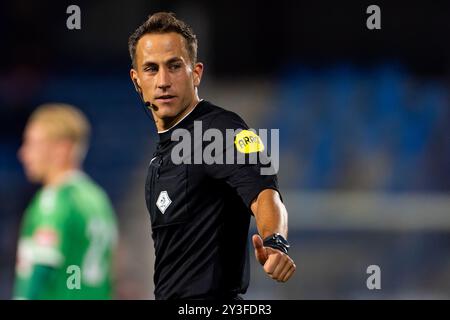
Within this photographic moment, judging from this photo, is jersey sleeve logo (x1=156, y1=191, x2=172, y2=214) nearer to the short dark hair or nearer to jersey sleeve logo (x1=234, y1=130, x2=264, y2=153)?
jersey sleeve logo (x1=234, y1=130, x2=264, y2=153)

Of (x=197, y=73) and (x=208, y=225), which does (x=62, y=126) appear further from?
(x=208, y=225)

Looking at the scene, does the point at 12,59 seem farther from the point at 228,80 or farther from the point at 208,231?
the point at 208,231

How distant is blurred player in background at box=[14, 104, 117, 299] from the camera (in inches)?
260

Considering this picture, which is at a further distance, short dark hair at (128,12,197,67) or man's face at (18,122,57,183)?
man's face at (18,122,57,183)

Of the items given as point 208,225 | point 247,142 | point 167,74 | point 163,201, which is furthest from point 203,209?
point 167,74

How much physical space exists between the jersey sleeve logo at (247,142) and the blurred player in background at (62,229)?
3.45 metres

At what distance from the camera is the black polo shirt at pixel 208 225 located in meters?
3.23

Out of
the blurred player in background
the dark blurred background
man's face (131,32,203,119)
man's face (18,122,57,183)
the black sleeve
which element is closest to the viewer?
the black sleeve

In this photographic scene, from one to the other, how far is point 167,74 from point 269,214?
73cm

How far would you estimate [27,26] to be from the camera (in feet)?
32.7

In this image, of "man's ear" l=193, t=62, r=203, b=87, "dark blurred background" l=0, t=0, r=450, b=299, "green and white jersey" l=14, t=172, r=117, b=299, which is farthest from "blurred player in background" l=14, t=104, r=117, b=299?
"man's ear" l=193, t=62, r=203, b=87

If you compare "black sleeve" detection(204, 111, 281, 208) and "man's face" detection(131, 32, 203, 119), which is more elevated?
"man's face" detection(131, 32, 203, 119)

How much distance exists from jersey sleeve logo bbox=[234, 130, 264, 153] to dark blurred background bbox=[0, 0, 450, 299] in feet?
19.0
